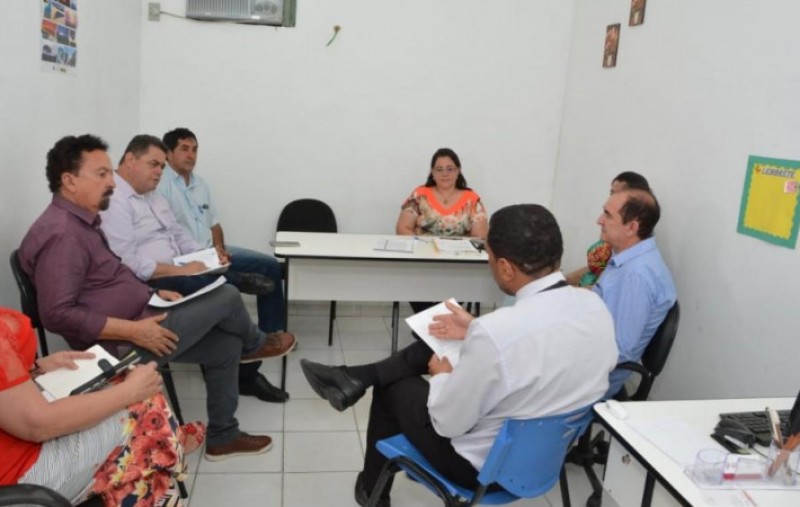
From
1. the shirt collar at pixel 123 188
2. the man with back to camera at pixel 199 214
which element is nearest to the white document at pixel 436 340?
the man with back to camera at pixel 199 214

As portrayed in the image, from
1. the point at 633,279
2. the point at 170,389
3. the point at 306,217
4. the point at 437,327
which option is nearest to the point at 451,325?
the point at 437,327

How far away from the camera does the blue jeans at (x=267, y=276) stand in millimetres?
3459

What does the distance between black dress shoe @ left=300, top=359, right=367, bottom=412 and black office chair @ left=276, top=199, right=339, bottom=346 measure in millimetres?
1854

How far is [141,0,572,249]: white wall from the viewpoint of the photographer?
3955mm

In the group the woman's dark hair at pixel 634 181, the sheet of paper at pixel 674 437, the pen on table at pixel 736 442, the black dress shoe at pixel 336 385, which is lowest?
the black dress shoe at pixel 336 385

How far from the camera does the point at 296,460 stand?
99.7 inches

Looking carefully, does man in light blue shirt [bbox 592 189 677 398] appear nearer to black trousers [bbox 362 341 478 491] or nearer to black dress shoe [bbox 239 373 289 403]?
black trousers [bbox 362 341 478 491]

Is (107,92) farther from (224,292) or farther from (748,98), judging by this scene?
(748,98)

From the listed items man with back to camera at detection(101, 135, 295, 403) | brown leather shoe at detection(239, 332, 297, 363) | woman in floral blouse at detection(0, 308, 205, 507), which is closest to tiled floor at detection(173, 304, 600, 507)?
man with back to camera at detection(101, 135, 295, 403)

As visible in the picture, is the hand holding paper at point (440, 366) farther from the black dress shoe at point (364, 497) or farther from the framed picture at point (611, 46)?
the framed picture at point (611, 46)

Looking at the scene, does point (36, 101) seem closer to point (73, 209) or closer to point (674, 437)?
point (73, 209)

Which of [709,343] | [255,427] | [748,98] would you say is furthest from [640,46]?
[255,427]

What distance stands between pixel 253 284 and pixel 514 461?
210 centimetres

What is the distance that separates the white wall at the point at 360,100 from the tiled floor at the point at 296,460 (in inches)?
48.9
